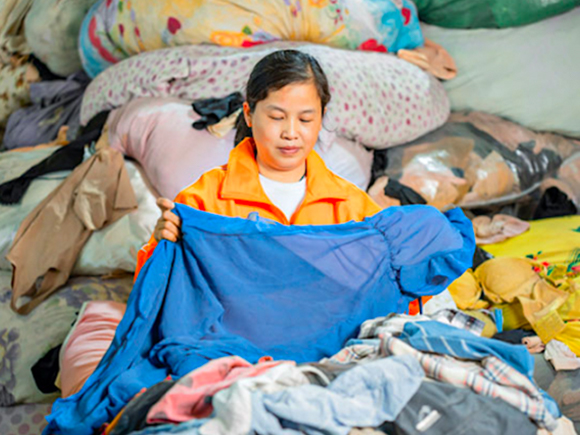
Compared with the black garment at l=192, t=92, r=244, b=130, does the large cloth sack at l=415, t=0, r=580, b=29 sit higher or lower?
higher

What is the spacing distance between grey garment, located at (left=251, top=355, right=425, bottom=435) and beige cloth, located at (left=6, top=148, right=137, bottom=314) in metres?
1.20

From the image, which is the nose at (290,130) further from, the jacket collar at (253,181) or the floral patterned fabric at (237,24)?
the floral patterned fabric at (237,24)

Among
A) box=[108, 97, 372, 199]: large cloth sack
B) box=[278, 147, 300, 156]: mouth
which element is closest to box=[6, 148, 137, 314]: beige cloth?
box=[108, 97, 372, 199]: large cloth sack

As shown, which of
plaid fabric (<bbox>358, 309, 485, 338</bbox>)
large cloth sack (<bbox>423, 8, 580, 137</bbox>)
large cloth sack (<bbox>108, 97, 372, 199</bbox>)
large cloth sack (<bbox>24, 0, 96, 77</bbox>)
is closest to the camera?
plaid fabric (<bbox>358, 309, 485, 338</bbox>)

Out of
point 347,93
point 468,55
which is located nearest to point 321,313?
point 347,93

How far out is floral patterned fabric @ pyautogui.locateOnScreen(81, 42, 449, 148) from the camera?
7.49 feet

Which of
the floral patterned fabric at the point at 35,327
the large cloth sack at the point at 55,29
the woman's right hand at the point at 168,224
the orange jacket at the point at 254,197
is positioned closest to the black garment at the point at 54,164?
the floral patterned fabric at the point at 35,327

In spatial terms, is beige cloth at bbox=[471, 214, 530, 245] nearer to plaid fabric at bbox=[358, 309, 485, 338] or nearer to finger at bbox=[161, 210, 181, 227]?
plaid fabric at bbox=[358, 309, 485, 338]

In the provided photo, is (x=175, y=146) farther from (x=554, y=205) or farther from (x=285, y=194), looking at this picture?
(x=554, y=205)

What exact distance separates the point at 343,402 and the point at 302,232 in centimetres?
39

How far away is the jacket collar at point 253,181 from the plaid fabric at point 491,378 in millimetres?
445

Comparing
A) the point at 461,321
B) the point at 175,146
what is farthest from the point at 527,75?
the point at 461,321

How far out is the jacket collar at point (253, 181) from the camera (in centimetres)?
137

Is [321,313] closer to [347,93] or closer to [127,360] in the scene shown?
[127,360]
